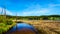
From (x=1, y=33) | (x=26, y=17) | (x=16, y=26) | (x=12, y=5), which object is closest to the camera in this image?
(x=1, y=33)

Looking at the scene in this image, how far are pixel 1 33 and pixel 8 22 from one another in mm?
2523

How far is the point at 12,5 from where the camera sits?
7.60m

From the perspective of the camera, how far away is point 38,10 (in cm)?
783

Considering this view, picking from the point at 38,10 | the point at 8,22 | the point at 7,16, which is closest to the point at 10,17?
the point at 7,16

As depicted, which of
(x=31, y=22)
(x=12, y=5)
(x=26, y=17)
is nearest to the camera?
(x=12, y=5)

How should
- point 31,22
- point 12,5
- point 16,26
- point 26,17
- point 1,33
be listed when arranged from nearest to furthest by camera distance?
1. point 1,33
2. point 12,5
3. point 26,17
4. point 16,26
5. point 31,22

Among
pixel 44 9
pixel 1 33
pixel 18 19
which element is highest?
pixel 44 9

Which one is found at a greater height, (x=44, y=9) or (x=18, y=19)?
(x=44, y=9)

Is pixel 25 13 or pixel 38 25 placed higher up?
pixel 25 13

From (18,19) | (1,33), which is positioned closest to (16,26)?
(18,19)

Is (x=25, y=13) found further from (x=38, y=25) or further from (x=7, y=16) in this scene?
(x=38, y=25)

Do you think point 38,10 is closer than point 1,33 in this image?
No

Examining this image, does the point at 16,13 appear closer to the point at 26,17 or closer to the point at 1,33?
the point at 26,17

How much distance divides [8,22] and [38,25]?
6.28 feet
